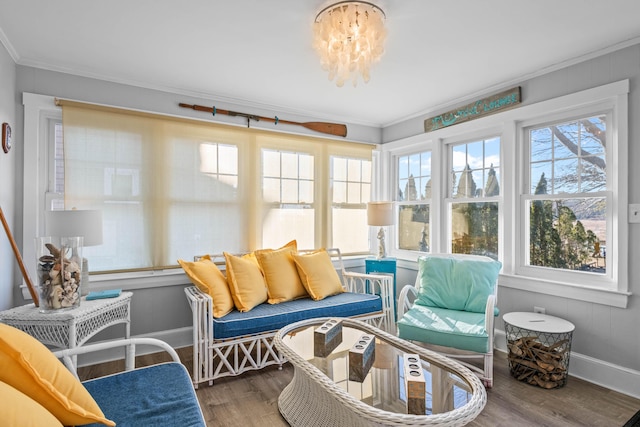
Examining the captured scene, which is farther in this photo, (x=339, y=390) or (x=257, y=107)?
(x=257, y=107)

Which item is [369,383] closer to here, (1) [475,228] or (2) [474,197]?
(1) [475,228]

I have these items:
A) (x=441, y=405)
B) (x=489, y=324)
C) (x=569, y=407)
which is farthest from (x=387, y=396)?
(x=569, y=407)

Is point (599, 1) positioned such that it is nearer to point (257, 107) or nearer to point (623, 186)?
point (623, 186)

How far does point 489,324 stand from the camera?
249 centimetres

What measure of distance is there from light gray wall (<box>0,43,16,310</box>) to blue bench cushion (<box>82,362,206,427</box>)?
150 centimetres

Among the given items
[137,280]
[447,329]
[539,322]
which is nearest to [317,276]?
[447,329]

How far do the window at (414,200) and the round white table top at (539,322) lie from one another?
1.42 m

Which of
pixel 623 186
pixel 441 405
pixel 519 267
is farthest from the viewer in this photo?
pixel 519 267

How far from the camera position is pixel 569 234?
2879 mm

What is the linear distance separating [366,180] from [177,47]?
107 inches

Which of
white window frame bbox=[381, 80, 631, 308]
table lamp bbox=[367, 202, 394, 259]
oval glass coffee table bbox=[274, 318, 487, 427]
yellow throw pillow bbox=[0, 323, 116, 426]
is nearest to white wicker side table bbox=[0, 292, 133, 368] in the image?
yellow throw pillow bbox=[0, 323, 116, 426]

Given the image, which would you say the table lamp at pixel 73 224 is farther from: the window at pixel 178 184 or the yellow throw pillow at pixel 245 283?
the yellow throw pillow at pixel 245 283

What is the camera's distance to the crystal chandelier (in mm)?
1950

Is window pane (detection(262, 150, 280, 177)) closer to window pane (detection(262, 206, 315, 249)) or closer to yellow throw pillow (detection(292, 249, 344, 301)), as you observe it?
window pane (detection(262, 206, 315, 249))
